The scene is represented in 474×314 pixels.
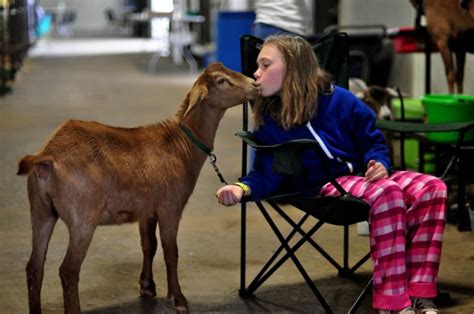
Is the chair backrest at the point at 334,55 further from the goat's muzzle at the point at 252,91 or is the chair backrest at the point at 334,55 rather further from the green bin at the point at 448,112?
the green bin at the point at 448,112

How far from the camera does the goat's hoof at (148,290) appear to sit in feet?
12.7

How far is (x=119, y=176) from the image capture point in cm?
344

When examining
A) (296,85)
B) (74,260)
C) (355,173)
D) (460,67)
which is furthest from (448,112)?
(74,260)

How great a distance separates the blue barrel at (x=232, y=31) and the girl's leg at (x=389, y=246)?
5.41 meters

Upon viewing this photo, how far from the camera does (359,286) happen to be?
401cm

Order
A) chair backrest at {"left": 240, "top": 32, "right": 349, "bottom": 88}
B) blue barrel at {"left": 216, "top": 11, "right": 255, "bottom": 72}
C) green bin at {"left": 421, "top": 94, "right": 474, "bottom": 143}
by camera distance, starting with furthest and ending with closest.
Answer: blue barrel at {"left": 216, "top": 11, "right": 255, "bottom": 72}
green bin at {"left": 421, "top": 94, "right": 474, "bottom": 143}
chair backrest at {"left": 240, "top": 32, "right": 349, "bottom": 88}

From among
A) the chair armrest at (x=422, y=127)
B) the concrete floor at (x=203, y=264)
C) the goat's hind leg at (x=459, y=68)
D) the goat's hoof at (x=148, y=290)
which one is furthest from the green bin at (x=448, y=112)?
the goat's hoof at (x=148, y=290)

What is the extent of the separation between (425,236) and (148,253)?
118cm

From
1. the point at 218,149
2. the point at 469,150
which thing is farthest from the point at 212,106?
→ the point at 218,149

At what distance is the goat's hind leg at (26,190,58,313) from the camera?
134 inches

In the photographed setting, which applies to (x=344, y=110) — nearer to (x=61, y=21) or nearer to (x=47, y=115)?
(x=47, y=115)

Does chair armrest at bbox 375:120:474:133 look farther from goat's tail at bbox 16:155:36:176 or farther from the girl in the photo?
goat's tail at bbox 16:155:36:176

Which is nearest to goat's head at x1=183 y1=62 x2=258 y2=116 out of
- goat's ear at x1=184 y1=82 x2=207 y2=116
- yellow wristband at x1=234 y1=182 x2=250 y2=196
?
goat's ear at x1=184 y1=82 x2=207 y2=116

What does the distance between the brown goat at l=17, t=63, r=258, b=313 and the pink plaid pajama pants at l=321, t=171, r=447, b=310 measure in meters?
0.72
